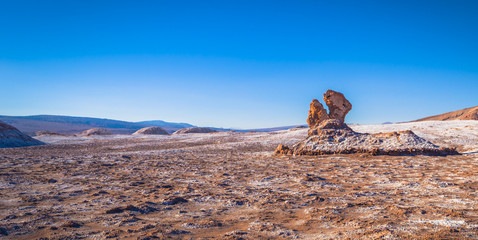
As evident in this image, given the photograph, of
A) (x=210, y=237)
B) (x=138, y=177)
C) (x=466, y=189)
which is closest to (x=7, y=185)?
(x=138, y=177)

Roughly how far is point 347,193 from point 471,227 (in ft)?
7.99

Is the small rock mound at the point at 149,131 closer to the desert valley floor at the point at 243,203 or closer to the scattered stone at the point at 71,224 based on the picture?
the desert valley floor at the point at 243,203

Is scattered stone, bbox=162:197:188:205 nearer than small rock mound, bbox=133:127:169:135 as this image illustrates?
Yes

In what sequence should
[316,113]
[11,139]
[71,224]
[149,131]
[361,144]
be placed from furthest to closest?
[149,131] < [11,139] < [316,113] < [361,144] < [71,224]

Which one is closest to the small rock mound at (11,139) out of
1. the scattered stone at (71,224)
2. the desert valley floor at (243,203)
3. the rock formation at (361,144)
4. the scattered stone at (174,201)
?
the desert valley floor at (243,203)

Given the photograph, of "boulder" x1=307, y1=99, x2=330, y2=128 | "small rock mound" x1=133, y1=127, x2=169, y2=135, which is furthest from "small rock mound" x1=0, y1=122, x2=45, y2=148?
"boulder" x1=307, y1=99, x2=330, y2=128

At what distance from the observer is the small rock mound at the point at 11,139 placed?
21.2 metres

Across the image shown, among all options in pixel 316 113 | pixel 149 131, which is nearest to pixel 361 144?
pixel 316 113

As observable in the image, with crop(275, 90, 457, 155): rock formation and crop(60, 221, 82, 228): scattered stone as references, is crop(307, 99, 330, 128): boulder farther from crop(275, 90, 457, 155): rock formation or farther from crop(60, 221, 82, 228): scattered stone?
crop(60, 221, 82, 228): scattered stone

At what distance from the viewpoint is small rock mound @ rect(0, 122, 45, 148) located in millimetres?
21203

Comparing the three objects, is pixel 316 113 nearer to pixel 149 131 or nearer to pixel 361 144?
pixel 361 144

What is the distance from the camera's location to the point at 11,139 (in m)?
21.8

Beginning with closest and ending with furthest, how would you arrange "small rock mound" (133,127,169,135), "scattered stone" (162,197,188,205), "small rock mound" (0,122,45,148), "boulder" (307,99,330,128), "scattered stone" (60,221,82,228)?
"scattered stone" (60,221,82,228), "scattered stone" (162,197,188,205), "boulder" (307,99,330,128), "small rock mound" (0,122,45,148), "small rock mound" (133,127,169,135)

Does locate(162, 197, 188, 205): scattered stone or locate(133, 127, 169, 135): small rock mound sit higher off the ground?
locate(133, 127, 169, 135): small rock mound
